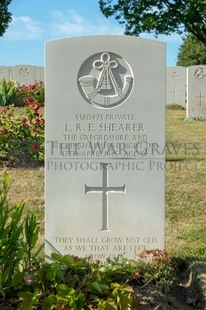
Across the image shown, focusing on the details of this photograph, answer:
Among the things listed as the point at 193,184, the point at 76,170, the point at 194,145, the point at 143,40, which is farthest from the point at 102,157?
the point at 194,145

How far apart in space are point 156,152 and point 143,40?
72 centimetres

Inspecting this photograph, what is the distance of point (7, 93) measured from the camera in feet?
60.9

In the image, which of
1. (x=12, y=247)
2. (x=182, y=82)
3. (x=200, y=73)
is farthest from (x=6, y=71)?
(x=12, y=247)

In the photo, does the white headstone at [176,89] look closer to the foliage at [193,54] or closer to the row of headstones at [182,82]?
the row of headstones at [182,82]

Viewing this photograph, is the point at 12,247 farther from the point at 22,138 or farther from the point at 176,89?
the point at 176,89

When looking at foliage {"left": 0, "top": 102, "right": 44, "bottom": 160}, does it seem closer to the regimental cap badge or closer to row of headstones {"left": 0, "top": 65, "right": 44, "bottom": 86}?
the regimental cap badge

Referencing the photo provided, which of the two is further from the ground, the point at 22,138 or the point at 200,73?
the point at 200,73

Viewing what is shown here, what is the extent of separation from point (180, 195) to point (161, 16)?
17.3 metres

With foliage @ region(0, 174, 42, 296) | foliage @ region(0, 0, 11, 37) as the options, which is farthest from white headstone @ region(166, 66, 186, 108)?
foliage @ region(0, 174, 42, 296)

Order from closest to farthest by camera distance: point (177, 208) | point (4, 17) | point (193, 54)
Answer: point (177, 208)
point (4, 17)
point (193, 54)

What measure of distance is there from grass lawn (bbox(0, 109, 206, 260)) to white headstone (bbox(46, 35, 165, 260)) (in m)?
0.95

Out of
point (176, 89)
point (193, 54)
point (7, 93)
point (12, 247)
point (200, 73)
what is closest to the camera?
point (12, 247)

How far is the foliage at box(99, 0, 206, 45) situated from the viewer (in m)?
21.6

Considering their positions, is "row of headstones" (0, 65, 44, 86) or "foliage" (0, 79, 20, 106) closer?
"foliage" (0, 79, 20, 106)
